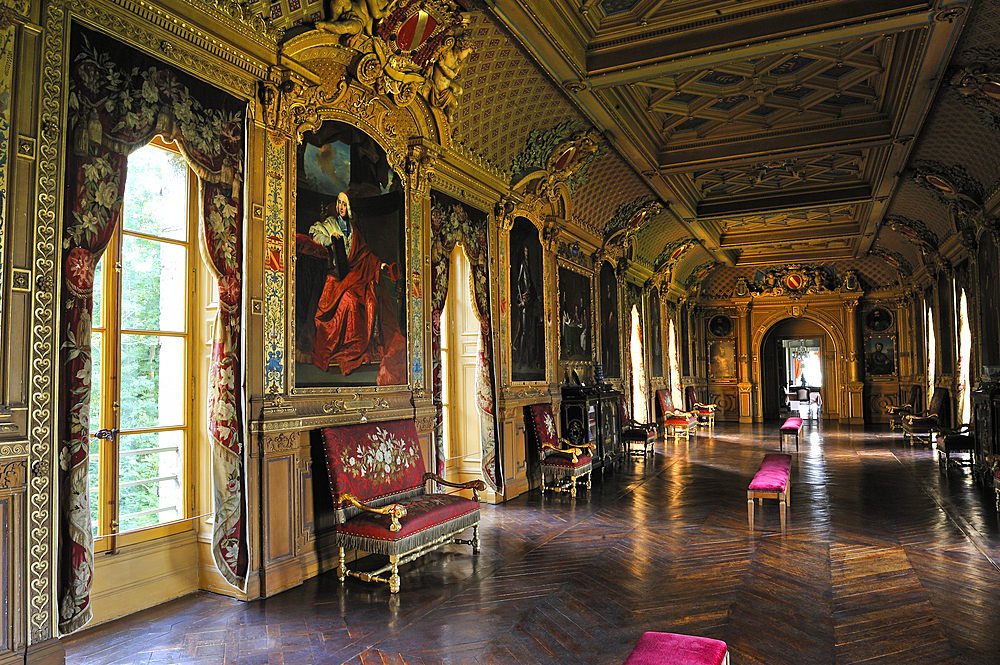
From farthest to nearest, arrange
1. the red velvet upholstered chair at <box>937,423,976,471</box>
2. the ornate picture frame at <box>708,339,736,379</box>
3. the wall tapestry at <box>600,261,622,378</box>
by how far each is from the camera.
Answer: the ornate picture frame at <box>708,339,736,379</box>
the wall tapestry at <box>600,261,622,378</box>
the red velvet upholstered chair at <box>937,423,976,471</box>

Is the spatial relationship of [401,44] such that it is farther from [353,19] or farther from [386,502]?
[386,502]

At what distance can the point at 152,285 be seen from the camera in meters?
4.98

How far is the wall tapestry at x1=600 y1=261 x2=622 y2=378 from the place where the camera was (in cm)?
1312

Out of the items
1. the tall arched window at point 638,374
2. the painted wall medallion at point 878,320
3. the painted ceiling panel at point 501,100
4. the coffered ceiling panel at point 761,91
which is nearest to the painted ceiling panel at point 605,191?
the coffered ceiling panel at point 761,91

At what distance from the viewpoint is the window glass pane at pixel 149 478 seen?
4.69 meters

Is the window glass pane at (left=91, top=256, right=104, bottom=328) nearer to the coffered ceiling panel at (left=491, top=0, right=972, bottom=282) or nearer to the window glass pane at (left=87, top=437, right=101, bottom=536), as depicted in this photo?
the window glass pane at (left=87, top=437, right=101, bottom=536)

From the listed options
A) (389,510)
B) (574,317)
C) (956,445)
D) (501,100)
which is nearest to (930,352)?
(956,445)

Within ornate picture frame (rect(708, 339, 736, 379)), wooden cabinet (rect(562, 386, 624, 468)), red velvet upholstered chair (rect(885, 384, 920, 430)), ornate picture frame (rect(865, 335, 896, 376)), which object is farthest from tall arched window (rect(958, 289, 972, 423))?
ornate picture frame (rect(708, 339, 736, 379))

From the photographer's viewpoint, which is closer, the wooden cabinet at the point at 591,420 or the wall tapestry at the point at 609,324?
the wooden cabinet at the point at 591,420

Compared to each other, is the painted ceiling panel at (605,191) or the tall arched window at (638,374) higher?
the painted ceiling panel at (605,191)

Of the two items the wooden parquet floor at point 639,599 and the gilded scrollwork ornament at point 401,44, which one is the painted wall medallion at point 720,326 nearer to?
the wooden parquet floor at point 639,599

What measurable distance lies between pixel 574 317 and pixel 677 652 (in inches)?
349

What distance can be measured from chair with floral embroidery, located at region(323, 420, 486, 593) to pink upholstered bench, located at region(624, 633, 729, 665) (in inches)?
102

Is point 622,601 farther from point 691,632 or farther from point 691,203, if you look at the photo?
point 691,203
